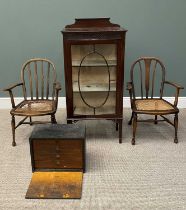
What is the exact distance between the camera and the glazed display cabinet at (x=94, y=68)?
240 cm

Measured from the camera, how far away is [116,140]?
2.77 metres

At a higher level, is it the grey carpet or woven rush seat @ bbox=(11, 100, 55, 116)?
woven rush seat @ bbox=(11, 100, 55, 116)

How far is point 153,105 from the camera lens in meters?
2.75

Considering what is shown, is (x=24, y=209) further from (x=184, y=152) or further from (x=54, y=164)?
(x=184, y=152)

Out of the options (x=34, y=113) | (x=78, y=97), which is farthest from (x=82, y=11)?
(x=34, y=113)

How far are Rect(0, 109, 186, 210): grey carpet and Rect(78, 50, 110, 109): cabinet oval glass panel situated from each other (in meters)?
0.45

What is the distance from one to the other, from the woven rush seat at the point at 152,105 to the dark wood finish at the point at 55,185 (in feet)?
3.22

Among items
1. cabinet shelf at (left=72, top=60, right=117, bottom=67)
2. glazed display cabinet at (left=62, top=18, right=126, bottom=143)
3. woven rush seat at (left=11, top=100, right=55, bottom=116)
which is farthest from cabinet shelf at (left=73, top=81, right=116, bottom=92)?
woven rush seat at (left=11, top=100, right=55, bottom=116)

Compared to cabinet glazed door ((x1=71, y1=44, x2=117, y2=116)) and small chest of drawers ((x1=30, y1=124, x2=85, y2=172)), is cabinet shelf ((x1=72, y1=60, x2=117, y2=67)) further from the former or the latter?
small chest of drawers ((x1=30, y1=124, x2=85, y2=172))

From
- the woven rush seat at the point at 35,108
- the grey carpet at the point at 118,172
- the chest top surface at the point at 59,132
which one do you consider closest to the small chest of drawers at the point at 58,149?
the chest top surface at the point at 59,132

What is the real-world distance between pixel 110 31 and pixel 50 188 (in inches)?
58.1

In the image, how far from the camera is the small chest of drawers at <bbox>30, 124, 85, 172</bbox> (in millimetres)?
2096

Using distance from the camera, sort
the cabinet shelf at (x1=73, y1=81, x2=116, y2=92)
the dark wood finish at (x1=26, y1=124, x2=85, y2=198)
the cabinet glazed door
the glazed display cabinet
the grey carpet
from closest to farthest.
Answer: the grey carpet, the dark wood finish at (x1=26, y1=124, x2=85, y2=198), the glazed display cabinet, the cabinet glazed door, the cabinet shelf at (x1=73, y1=81, x2=116, y2=92)

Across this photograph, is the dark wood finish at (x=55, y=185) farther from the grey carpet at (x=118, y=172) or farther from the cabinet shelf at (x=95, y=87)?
the cabinet shelf at (x=95, y=87)
